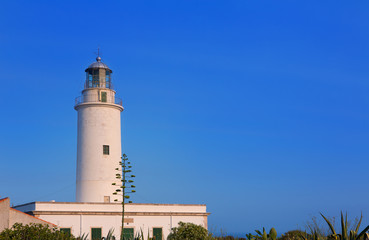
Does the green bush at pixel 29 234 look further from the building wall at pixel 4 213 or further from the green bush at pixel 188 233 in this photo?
the green bush at pixel 188 233

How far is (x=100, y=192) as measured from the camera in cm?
3077

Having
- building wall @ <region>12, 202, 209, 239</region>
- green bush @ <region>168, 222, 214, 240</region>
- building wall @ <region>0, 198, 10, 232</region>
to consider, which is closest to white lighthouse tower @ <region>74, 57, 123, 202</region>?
building wall @ <region>12, 202, 209, 239</region>

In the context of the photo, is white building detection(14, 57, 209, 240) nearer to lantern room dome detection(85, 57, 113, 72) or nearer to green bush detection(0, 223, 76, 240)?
lantern room dome detection(85, 57, 113, 72)

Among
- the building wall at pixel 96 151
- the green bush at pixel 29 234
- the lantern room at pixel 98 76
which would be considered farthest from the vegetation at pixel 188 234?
the lantern room at pixel 98 76

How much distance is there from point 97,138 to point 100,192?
3.55 metres

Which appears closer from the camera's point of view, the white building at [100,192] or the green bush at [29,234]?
the green bush at [29,234]

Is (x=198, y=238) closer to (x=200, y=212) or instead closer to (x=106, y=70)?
(x=200, y=212)

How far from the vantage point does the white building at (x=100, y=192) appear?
28.1m

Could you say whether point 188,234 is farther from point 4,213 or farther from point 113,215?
point 4,213

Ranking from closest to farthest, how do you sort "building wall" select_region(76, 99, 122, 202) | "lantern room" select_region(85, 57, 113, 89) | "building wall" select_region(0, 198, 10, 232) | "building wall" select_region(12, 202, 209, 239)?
"building wall" select_region(0, 198, 10, 232) < "building wall" select_region(12, 202, 209, 239) < "building wall" select_region(76, 99, 122, 202) < "lantern room" select_region(85, 57, 113, 89)

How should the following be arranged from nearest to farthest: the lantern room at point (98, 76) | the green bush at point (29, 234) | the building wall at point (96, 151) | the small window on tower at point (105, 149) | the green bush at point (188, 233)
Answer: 1. the green bush at point (29, 234)
2. the green bush at point (188, 233)
3. the building wall at point (96, 151)
4. the small window on tower at point (105, 149)
5. the lantern room at point (98, 76)

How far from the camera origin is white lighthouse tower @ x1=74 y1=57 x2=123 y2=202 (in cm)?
3089

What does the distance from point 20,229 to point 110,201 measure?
14838 mm

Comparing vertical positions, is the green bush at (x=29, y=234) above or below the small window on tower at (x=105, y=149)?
below
